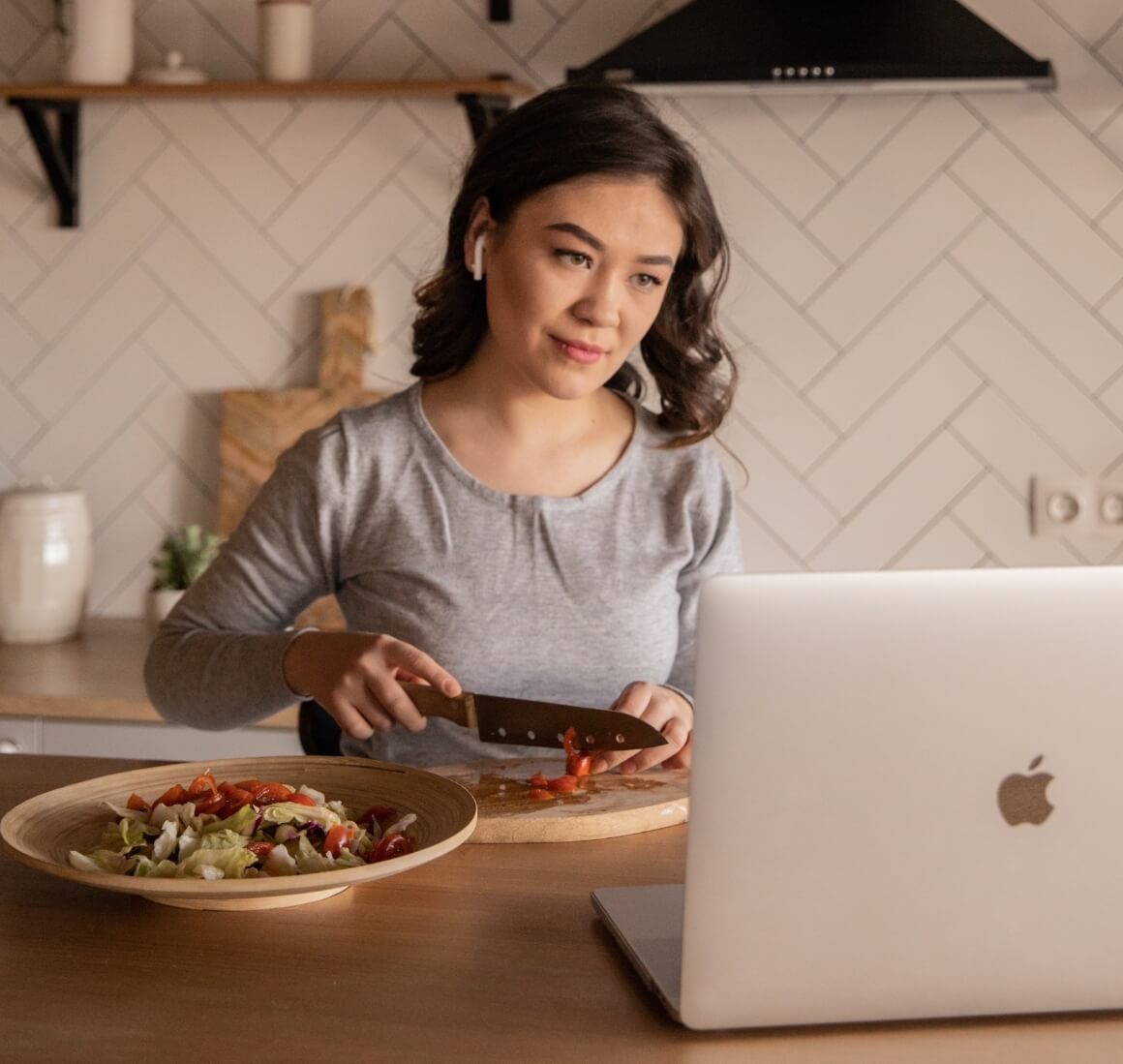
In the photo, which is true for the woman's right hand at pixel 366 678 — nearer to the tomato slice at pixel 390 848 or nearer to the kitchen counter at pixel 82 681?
the tomato slice at pixel 390 848

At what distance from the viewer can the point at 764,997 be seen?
82cm

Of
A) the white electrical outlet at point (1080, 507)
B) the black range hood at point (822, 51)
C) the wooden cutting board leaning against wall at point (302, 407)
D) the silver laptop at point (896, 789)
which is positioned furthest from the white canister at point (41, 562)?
the silver laptop at point (896, 789)

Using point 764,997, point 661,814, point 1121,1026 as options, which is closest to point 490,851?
point 661,814

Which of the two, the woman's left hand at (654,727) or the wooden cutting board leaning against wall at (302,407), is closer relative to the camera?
the woman's left hand at (654,727)

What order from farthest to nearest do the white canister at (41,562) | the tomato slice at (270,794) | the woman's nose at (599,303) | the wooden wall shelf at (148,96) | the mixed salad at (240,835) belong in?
1. the white canister at (41,562)
2. the wooden wall shelf at (148,96)
3. the woman's nose at (599,303)
4. the tomato slice at (270,794)
5. the mixed salad at (240,835)

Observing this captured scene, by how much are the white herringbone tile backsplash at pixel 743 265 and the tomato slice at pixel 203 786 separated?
59.2 inches

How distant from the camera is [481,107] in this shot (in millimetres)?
2518

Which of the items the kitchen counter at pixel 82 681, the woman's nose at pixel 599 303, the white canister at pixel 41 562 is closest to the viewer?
the woman's nose at pixel 599 303

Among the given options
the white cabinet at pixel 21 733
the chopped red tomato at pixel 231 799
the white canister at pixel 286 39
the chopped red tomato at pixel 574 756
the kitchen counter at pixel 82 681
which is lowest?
the white cabinet at pixel 21 733

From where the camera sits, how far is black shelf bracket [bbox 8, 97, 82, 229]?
265 cm

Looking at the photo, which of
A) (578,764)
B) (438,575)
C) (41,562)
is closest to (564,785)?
(578,764)

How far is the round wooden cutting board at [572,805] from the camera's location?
119cm

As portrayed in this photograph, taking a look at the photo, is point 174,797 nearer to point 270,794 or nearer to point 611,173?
point 270,794

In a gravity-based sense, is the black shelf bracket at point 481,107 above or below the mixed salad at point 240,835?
above
